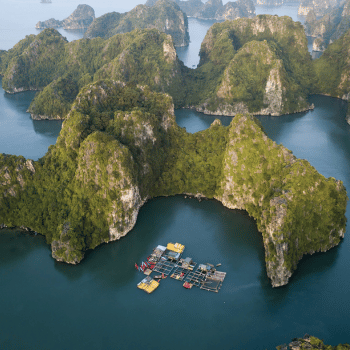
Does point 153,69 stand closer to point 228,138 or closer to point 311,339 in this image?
point 228,138

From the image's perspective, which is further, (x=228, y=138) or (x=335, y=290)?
(x=228, y=138)

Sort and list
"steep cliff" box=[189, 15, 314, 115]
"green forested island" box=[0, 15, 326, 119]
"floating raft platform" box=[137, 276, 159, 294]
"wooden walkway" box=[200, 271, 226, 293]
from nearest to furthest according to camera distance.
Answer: "wooden walkway" box=[200, 271, 226, 293]
"floating raft platform" box=[137, 276, 159, 294]
"steep cliff" box=[189, 15, 314, 115]
"green forested island" box=[0, 15, 326, 119]

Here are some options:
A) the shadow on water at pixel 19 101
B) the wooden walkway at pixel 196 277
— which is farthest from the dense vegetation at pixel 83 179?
the shadow on water at pixel 19 101

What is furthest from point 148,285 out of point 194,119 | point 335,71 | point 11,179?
point 335,71

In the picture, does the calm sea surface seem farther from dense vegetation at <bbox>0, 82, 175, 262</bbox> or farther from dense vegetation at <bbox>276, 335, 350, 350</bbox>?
dense vegetation at <bbox>276, 335, 350, 350</bbox>

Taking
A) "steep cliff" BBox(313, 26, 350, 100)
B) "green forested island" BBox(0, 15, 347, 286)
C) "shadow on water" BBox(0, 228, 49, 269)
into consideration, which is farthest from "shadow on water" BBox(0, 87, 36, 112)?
"steep cliff" BBox(313, 26, 350, 100)


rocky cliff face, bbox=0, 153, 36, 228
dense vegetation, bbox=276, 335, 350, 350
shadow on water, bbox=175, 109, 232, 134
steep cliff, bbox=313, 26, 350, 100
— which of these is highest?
steep cliff, bbox=313, 26, 350, 100

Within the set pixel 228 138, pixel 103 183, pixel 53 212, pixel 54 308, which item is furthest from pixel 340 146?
pixel 54 308
